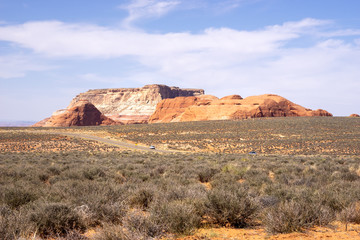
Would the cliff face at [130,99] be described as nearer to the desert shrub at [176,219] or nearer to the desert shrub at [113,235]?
the desert shrub at [176,219]

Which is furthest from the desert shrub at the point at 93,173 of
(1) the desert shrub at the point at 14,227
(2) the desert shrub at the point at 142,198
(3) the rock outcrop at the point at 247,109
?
(3) the rock outcrop at the point at 247,109

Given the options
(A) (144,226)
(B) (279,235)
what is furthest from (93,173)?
(B) (279,235)

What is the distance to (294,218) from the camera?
5.29 metres

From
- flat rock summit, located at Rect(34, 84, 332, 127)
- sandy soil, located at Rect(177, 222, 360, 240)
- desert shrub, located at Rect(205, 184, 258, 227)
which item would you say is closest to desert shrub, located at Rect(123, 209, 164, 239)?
sandy soil, located at Rect(177, 222, 360, 240)

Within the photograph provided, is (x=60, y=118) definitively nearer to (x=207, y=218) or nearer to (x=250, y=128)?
(x=250, y=128)

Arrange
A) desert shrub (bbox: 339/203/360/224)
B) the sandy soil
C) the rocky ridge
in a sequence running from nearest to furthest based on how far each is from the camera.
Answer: the sandy soil → desert shrub (bbox: 339/203/360/224) → the rocky ridge

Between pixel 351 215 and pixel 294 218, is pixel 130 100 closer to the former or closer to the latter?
pixel 351 215

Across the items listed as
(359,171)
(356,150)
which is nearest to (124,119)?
(356,150)

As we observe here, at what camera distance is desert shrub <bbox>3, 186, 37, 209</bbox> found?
6.75m

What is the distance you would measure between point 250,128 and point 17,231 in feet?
186

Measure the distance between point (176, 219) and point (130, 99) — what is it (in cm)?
16615

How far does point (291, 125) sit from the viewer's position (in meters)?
59.5

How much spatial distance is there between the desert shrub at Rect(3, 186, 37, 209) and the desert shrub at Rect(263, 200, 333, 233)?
19.4 feet

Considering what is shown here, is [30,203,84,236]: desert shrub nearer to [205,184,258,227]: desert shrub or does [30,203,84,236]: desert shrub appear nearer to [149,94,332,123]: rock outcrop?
[205,184,258,227]: desert shrub
